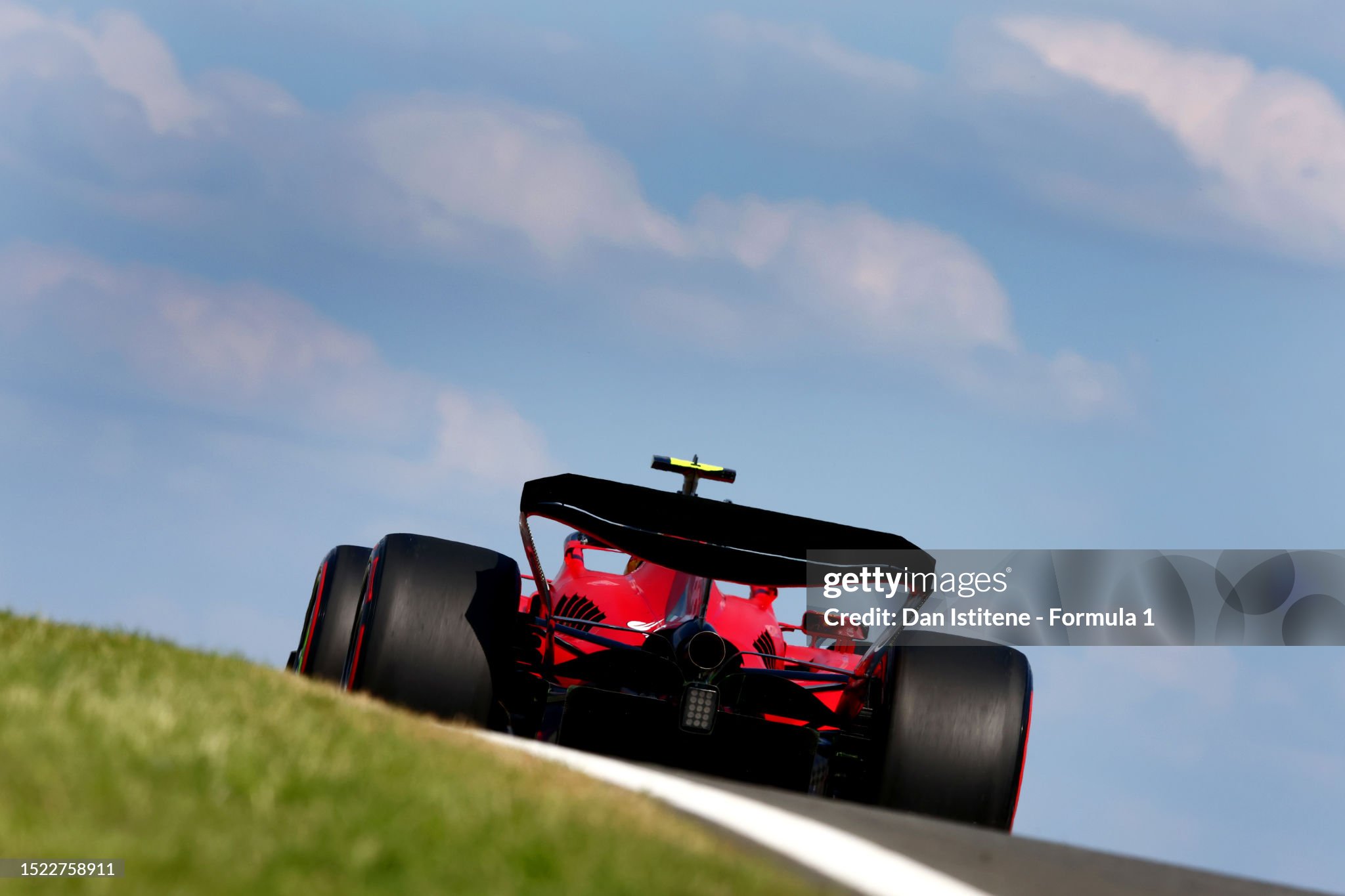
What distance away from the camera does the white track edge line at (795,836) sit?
3779 mm

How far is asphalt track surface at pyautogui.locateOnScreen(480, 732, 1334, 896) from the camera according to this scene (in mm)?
3904

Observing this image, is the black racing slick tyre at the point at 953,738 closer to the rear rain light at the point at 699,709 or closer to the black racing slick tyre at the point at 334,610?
the rear rain light at the point at 699,709

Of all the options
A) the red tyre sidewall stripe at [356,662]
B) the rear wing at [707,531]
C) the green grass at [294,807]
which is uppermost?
the rear wing at [707,531]

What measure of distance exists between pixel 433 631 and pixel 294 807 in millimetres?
3447

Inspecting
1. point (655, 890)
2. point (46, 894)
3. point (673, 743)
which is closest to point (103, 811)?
point (46, 894)

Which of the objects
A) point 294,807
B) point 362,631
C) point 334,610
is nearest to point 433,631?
point 362,631

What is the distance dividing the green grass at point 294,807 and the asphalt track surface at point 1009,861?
0.57m

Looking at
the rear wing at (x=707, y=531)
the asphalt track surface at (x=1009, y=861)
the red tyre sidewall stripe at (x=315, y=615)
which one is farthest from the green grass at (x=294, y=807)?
the red tyre sidewall stripe at (x=315, y=615)

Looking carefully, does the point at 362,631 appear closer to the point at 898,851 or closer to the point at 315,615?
the point at 315,615

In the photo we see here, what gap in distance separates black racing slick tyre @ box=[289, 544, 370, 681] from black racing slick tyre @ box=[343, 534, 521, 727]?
5.16ft

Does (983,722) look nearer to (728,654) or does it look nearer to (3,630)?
(728,654)

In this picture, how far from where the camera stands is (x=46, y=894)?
292 centimetres

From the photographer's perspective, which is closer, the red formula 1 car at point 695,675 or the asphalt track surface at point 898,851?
the asphalt track surface at point 898,851

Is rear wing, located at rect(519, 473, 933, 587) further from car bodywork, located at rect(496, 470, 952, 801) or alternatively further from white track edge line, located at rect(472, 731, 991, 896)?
white track edge line, located at rect(472, 731, 991, 896)
